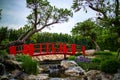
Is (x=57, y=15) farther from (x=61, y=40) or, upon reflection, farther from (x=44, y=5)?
(x=61, y=40)

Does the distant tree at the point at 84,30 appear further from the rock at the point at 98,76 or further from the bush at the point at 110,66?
the rock at the point at 98,76

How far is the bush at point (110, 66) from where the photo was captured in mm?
15442

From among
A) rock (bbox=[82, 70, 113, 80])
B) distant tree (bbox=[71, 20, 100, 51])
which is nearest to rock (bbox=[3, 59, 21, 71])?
rock (bbox=[82, 70, 113, 80])

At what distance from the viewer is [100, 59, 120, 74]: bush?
1544 centimetres

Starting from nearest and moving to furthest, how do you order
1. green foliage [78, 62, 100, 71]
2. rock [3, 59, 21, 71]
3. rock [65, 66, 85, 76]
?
rock [3, 59, 21, 71], rock [65, 66, 85, 76], green foliage [78, 62, 100, 71]

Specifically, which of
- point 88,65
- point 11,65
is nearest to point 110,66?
point 88,65

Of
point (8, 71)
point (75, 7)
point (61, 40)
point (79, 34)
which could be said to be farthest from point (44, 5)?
point (61, 40)

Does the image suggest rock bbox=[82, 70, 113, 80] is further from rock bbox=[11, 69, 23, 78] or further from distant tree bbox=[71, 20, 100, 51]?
distant tree bbox=[71, 20, 100, 51]

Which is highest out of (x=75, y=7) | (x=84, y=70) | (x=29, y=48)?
(x=75, y=7)

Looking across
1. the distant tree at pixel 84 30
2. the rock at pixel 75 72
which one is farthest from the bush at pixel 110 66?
the distant tree at pixel 84 30

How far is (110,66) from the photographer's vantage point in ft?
50.6

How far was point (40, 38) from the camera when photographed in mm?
37375

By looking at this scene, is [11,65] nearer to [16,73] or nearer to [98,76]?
[16,73]

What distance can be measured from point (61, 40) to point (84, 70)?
2090 cm
